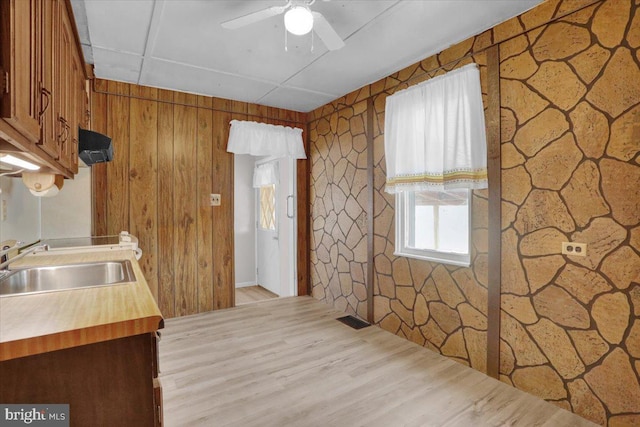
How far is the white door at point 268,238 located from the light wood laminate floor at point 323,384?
5.38 ft

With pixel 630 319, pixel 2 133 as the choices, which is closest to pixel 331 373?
pixel 630 319

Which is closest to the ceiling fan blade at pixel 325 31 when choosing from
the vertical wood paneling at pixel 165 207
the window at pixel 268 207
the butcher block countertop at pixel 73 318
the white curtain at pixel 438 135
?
the white curtain at pixel 438 135

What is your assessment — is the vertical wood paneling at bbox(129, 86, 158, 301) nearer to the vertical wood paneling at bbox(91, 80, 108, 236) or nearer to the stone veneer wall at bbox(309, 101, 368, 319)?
the vertical wood paneling at bbox(91, 80, 108, 236)

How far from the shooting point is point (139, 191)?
3412mm

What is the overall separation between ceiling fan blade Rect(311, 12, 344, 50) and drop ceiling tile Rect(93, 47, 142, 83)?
1780 mm

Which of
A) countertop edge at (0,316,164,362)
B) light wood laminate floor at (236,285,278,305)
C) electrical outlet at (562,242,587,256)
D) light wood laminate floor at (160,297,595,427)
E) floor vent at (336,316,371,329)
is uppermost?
electrical outlet at (562,242,587,256)

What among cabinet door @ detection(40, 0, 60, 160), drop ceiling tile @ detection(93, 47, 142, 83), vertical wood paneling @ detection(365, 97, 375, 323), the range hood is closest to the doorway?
vertical wood paneling @ detection(365, 97, 375, 323)

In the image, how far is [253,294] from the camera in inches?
193

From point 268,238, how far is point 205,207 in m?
1.50

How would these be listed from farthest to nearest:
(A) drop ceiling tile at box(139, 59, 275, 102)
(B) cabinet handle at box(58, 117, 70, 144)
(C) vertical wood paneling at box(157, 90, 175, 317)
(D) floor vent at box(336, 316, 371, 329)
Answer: (C) vertical wood paneling at box(157, 90, 175, 317)
(D) floor vent at box(336, 316, 371, 329)
(A) drop ceiling tile at box(139, 59, 275, 102)
(B) cabinet handle at box(58, 117, 70, 144)

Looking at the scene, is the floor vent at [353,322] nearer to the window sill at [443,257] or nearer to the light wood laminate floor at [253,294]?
the window sill at [443,257]

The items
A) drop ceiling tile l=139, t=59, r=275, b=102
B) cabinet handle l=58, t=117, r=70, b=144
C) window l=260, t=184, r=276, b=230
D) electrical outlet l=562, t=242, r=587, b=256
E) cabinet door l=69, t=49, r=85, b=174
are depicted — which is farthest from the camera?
window l=260, t=184, r=276, b=230

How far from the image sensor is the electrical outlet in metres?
1.87

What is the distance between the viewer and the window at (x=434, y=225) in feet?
8.48
